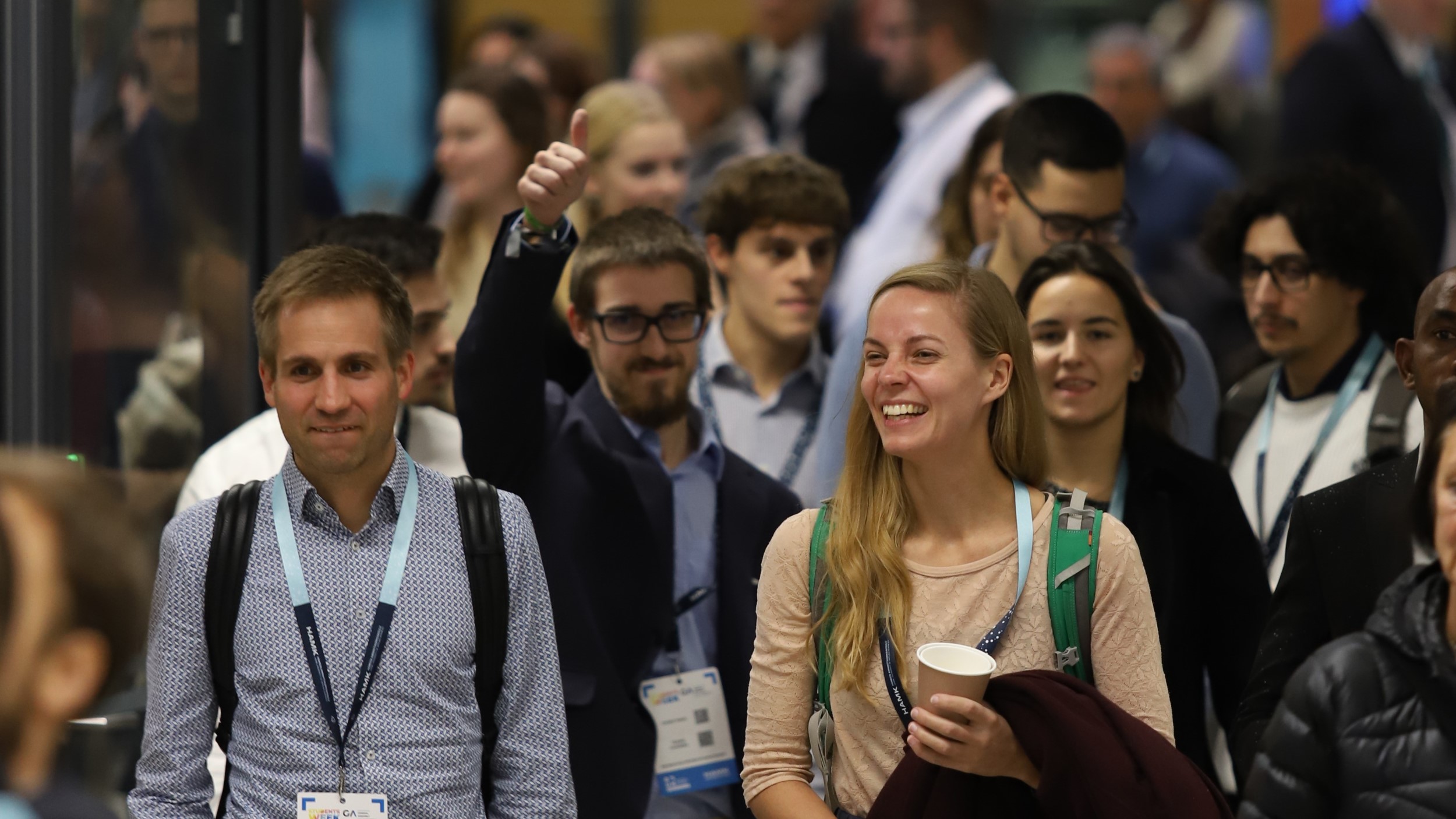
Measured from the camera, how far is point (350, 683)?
307 cm

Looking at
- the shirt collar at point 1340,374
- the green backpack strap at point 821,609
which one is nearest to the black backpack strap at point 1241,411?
the shirt collar at point 1340,374

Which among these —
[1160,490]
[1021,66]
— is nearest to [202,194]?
[1160,490]

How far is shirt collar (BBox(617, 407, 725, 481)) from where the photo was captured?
163 inches

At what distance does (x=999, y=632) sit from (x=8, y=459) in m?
1.64

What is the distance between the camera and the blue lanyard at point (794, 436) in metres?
4.86

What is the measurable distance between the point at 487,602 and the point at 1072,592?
3.29ft

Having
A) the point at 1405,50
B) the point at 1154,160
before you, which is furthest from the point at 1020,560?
the point at 1154,160

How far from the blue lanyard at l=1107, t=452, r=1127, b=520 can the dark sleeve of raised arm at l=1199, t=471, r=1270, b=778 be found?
19 cm

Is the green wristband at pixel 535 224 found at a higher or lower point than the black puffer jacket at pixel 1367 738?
higher

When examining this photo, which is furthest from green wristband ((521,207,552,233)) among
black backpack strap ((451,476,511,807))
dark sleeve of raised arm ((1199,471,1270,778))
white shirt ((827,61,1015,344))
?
white shirt ((827,61,1015,344))

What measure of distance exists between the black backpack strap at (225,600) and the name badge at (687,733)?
1.07 m

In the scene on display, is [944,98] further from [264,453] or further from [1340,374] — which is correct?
[264,453]

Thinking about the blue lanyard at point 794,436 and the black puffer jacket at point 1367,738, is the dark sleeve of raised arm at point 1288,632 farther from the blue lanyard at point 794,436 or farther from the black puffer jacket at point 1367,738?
the blue lanyard at point 794,436

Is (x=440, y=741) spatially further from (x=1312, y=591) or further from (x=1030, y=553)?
(x=1312, y=591)
